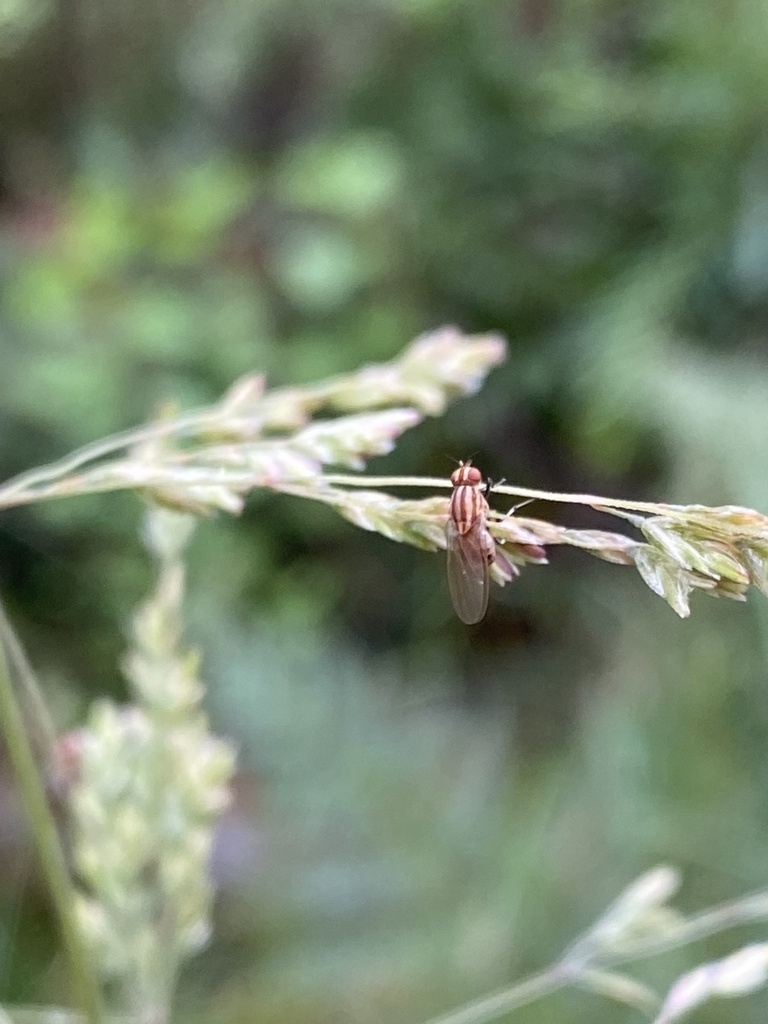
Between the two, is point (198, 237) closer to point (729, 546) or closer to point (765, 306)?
point (765, 306)

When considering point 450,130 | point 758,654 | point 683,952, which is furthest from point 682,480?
point 450,130

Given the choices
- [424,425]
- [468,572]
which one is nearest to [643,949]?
[468,572]

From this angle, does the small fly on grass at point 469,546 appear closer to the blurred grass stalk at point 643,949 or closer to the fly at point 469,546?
the fly at point 469,546

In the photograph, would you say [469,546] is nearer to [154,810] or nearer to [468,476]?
[468,476]

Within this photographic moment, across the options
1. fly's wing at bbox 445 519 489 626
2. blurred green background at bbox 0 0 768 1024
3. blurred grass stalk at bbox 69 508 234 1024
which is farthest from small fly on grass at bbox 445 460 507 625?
blurred green background at bbox 0 0 768 1024

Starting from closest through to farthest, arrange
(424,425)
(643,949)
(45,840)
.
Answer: (45,840) < (643,949) < (424,425)

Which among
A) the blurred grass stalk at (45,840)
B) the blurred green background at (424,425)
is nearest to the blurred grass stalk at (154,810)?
the blurred grass stalk at (45,840)
